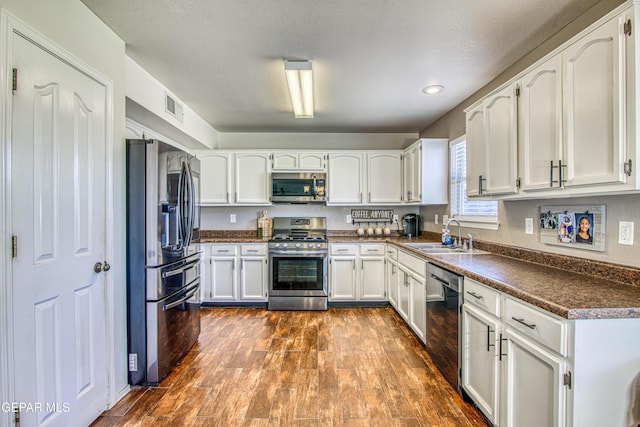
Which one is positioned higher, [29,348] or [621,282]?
[621,282]

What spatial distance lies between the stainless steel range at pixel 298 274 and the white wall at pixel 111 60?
1.95 metres

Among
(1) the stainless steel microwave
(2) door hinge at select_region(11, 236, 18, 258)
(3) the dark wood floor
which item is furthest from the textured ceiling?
(3) the dark wood floor

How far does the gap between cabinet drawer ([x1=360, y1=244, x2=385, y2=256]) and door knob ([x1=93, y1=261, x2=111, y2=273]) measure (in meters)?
2.84

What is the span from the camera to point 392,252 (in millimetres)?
3768

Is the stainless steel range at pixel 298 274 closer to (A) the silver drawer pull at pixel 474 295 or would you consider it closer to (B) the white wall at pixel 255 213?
(B) the white wall at pixel 255 213

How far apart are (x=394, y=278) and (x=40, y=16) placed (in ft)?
12.1

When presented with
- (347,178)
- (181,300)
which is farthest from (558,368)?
(347,178)

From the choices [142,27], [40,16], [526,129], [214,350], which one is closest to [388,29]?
[526,129]

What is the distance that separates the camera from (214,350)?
2.77m

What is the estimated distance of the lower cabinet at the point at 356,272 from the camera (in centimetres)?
397

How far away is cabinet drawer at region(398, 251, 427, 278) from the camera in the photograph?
2711mm

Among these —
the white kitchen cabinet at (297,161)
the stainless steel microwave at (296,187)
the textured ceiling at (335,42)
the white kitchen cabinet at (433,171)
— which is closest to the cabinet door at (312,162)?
the white kitchen cabinet at (297,161)

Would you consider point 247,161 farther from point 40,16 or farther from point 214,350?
point 40,16

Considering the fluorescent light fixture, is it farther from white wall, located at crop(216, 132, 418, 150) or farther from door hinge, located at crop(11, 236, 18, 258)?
door hinge, located at crop(11, 236, 18, 258)
